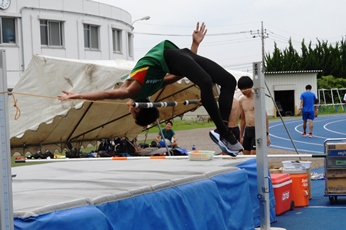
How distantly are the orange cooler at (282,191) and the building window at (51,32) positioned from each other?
26279 mm

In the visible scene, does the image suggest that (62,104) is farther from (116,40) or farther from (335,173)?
(116,40)

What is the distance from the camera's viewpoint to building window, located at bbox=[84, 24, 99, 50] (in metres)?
35.6

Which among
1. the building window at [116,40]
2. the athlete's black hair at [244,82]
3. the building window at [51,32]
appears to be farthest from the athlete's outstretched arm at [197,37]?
the building window at [116,40]

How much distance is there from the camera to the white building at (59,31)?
3081cm

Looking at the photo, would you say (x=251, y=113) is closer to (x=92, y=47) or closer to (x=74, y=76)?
(x=74, y=76)

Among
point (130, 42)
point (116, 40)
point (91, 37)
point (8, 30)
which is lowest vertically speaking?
point (8, 30)

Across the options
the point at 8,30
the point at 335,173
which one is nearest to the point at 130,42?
the point at 8,30

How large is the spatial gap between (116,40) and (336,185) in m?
31.5

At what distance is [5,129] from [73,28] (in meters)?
31.5

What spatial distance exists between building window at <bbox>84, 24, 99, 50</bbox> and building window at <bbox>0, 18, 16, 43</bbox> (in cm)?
531

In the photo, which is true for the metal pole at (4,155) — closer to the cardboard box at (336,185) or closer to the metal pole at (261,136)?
the metal pole at (261,136)

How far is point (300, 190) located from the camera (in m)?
8.79

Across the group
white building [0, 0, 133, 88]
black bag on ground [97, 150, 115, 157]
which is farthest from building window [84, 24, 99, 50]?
black bag on ground [97, 150, 115, 157]

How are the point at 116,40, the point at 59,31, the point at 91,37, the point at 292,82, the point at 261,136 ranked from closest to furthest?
1. the point at 261,136
2. the point at 59,31
3. the point at 91,37
4. the point at 116,40
5. the point at 292,82
